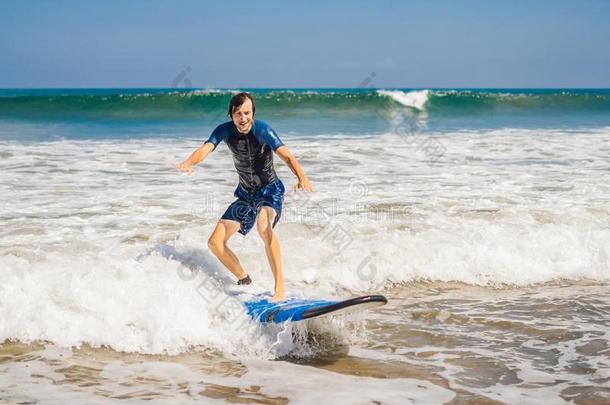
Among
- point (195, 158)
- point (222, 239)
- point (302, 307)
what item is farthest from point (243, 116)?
point (302, 307)

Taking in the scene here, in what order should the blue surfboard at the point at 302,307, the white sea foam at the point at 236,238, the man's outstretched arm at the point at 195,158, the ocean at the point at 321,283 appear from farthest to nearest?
the white sea foam at the point at 236,238, the man's outstretched arm at the point at 195,158, the blue surfboard at the point at 302,307, the ocean at the point at 321,283

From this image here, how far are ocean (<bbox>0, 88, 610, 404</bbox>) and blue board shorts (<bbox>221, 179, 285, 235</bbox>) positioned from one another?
1.99 feet

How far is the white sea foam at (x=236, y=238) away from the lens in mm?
5156

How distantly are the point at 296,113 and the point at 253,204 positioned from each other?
26.6 meters

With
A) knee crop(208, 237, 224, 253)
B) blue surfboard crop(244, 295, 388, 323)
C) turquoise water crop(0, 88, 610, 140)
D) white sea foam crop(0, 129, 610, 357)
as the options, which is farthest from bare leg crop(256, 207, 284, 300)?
turquoise water crop(0, 88, 610, 140)

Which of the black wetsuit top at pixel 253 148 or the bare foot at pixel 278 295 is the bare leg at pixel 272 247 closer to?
the bare foot at pixel 278 295

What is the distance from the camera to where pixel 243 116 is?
522cm

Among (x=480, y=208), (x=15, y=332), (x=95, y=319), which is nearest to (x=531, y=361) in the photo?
(x=95, y=319)

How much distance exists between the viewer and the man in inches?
207

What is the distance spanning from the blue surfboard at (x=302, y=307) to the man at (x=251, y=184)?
201 mm

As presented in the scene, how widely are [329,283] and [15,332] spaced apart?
2923mm

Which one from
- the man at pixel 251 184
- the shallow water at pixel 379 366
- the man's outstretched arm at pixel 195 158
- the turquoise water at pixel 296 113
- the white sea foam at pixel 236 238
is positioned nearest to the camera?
the shallow water at pixel 379 366

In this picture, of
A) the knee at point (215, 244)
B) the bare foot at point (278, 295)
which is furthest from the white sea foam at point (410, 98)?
the bare foot at point (278, 295)

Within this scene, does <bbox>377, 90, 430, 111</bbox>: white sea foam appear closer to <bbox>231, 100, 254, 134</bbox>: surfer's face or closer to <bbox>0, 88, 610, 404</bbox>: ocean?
<bbox>0, 88, 610, 404</bbox>: ocean
